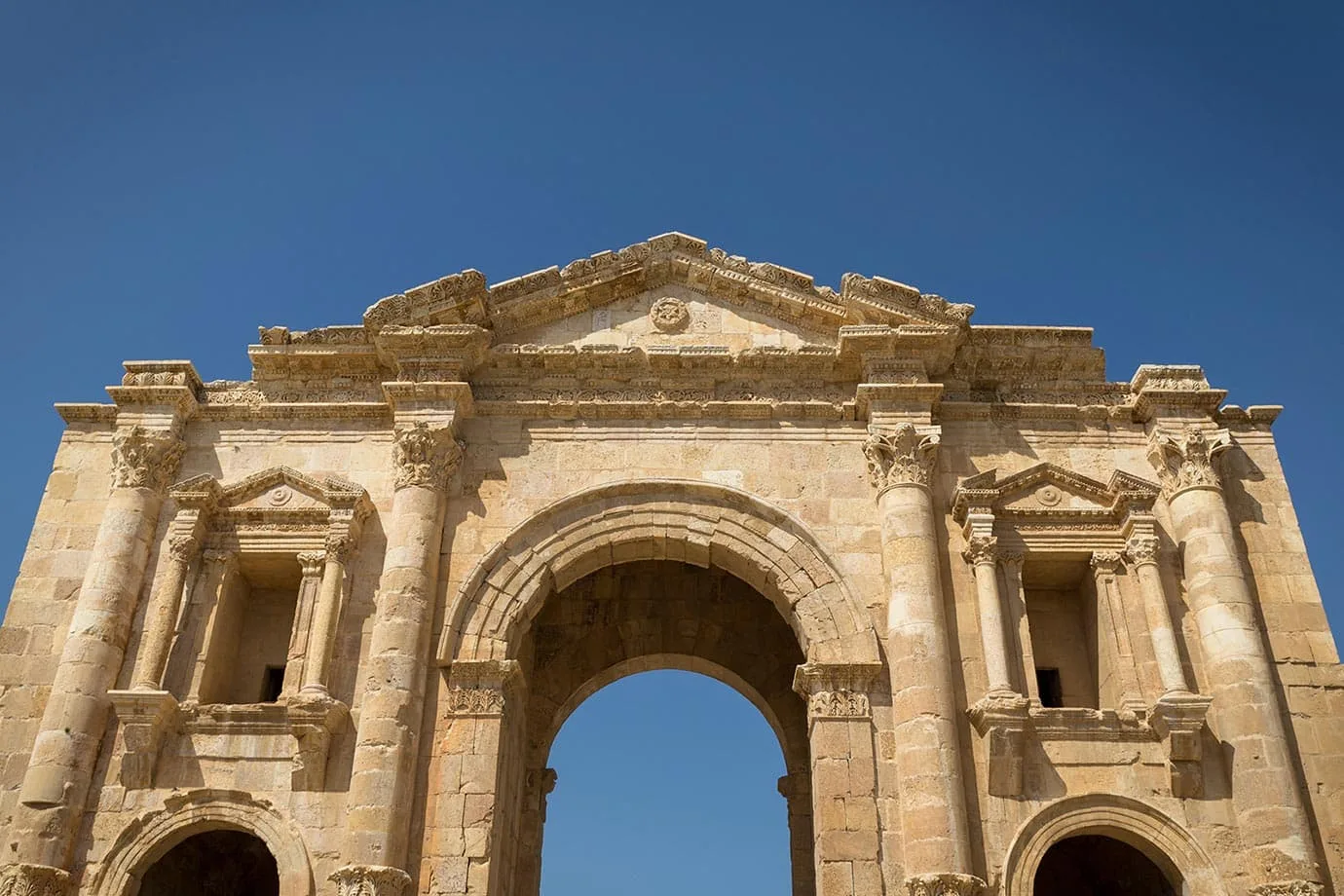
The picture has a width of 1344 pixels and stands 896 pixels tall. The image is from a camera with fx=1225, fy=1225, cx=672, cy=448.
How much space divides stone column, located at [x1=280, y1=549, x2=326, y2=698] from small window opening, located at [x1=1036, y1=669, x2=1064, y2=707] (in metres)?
8.59

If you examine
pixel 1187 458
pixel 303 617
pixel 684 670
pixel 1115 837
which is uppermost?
pixel 1187 458

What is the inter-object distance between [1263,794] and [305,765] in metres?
10.1

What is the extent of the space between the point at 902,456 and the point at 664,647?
5659 millimetres

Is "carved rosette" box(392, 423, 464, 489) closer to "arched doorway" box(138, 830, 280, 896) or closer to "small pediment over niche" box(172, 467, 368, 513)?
"small pediment over niche" box(172, 467, 368, 513)

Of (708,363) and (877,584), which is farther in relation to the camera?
(708,363)

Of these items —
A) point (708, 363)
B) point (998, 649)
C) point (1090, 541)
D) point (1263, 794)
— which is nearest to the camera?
point (1263, 794)

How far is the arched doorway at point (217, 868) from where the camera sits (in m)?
15.2

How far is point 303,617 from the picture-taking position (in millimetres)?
14133

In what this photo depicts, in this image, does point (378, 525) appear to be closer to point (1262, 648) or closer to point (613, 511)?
point (613, 511)

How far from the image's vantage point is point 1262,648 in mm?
13664

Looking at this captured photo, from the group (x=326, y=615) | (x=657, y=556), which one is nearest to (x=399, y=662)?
(x=326, y=615)

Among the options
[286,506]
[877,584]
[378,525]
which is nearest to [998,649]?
[877,584]

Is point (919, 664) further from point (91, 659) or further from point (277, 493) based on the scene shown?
point (91, 659)

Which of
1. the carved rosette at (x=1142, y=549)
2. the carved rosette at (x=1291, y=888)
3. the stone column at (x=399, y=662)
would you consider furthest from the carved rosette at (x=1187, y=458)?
the stone column at (x=399, y=662)
